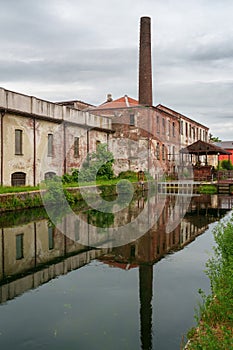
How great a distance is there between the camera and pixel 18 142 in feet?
Result: 66.6

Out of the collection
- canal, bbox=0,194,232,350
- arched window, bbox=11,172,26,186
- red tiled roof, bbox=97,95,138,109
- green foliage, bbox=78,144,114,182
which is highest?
red tiled roof, bbox=97,95,138,109

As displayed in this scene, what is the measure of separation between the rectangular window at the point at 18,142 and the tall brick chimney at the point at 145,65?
1508cm

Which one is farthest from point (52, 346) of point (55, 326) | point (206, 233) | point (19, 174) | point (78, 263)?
point (19, 174)

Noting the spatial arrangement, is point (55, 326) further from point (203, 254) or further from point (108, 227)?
point (108, 227)

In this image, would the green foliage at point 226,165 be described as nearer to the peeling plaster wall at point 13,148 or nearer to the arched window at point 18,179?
the peeling plaster wall at point 13,148

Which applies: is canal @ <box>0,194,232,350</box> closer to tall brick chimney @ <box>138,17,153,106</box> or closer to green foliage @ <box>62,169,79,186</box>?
green foliage @ <box>62,169,79,186</box>

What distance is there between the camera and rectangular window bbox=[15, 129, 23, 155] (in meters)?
20.2

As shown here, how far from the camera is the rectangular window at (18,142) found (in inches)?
795

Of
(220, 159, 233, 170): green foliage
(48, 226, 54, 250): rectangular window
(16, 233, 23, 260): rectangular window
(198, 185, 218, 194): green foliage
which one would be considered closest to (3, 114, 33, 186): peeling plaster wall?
(48, 226, 54, 250): rectangular window

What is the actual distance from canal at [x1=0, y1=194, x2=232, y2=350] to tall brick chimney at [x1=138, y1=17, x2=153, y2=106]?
21.8 m

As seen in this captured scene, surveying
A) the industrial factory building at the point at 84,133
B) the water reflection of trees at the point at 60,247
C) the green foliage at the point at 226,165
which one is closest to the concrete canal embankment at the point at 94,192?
the water reflection of trees at the point at 60,247

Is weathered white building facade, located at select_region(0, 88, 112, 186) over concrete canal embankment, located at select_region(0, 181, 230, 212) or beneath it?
over

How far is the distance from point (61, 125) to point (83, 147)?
3191mm

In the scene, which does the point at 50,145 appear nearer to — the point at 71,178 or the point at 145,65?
the point at 71,178
